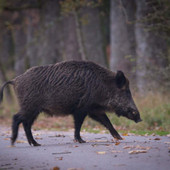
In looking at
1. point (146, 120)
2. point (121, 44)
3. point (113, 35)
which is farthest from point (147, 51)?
point (146, 120)

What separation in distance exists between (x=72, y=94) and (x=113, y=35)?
41.5ft

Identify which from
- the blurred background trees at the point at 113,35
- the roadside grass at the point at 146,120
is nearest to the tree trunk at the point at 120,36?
the blurred background trees at the point at 113,35

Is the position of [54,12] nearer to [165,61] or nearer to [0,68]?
[0,68]

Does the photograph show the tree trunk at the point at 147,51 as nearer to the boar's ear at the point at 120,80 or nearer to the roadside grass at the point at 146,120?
the roadside grass at the point at 146,120

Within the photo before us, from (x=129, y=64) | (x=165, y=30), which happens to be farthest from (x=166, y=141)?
(x=129, y=64)

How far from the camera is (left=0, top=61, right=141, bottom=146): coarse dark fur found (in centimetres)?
955

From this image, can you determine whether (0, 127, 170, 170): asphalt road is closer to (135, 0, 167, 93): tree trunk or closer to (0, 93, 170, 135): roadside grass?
(0, 93, 170, 135): roadside grass

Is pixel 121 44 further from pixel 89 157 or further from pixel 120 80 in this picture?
pixel 89 157

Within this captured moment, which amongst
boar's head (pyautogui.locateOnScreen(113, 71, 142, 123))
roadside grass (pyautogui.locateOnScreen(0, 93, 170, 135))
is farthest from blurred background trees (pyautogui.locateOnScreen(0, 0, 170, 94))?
boar's head (pyautogui.locateOnScreen(113, 71, 142, 123))

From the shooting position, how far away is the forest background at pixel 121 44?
14.1 meters

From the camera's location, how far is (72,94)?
31.7ft

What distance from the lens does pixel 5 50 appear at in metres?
43.2

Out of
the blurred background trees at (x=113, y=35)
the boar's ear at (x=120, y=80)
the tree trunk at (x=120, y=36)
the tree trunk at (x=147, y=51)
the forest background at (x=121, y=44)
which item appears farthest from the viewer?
the tree trunk at (x=120, y=36)

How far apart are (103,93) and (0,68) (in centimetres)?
1386
